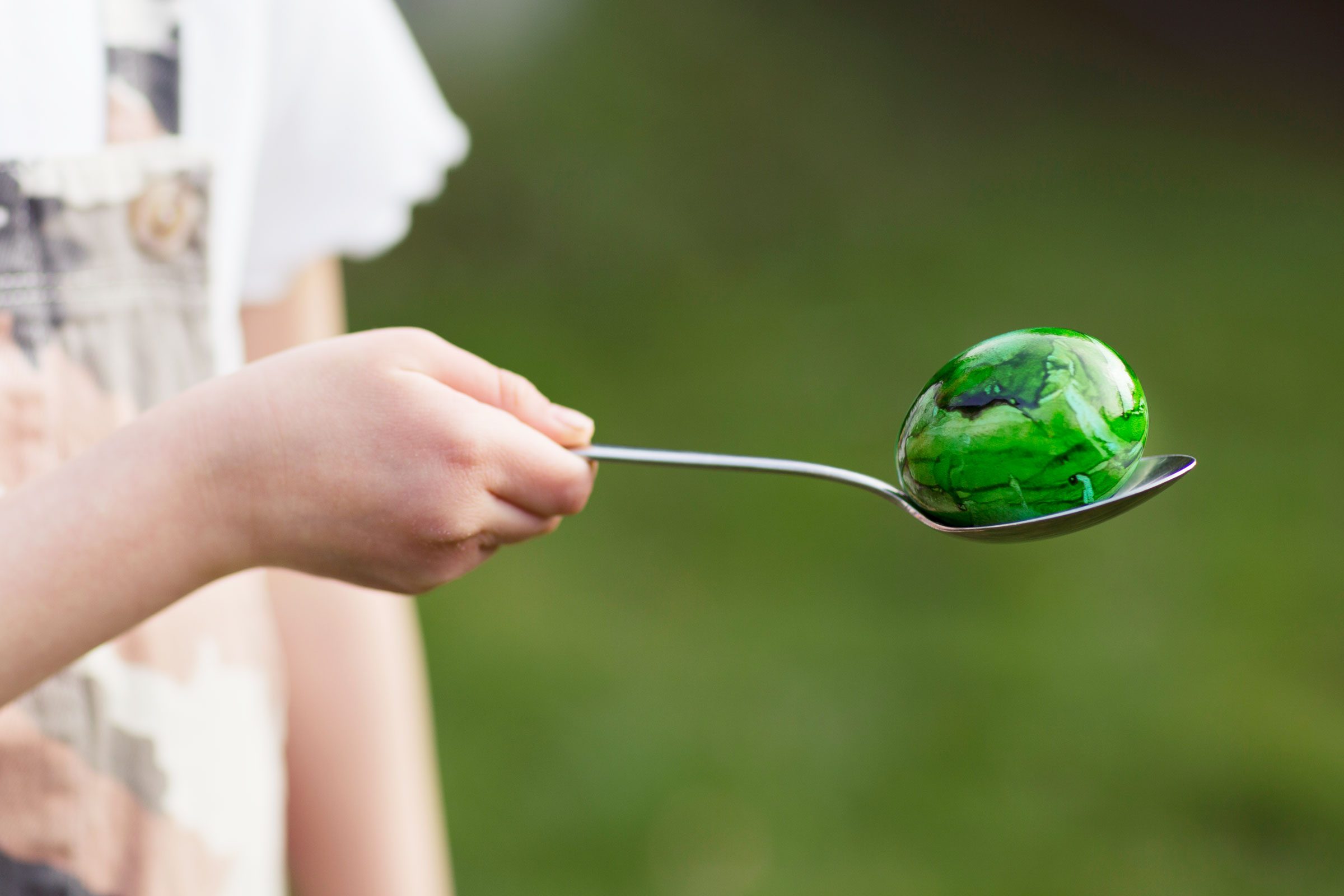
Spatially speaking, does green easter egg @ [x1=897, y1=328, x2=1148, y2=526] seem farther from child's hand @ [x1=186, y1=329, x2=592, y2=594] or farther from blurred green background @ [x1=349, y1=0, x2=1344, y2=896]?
blurred green background @ [x1=349, y1=0, x2=1344, y2=896]

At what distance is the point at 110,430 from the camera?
0.79 m

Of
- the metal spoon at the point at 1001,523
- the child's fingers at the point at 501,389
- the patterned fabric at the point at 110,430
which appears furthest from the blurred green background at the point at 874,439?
the child's fingers at the point at 501,389

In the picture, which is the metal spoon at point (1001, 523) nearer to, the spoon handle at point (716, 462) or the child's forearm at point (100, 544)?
the spoon handle at point (716, 462)

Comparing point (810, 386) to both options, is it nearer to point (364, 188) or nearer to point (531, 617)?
point (531, 617)

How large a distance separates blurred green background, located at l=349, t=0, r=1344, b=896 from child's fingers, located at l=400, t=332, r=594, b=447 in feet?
4.98

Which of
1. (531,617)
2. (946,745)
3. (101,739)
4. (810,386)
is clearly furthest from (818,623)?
(101,739)

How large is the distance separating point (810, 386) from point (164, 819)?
9.23 ft

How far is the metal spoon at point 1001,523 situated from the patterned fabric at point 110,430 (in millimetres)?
382

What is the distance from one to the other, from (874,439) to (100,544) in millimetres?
2779

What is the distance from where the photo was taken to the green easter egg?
776 mm

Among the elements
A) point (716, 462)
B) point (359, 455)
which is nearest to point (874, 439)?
point (716, 462)

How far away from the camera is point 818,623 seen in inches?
102

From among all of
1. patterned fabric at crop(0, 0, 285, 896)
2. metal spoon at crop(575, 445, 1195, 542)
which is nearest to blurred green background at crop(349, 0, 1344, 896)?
patterned fabric at crop(0, 0, 285, 896)

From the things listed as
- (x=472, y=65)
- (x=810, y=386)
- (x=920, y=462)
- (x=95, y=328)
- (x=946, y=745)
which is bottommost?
(x=946, y=745)
